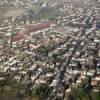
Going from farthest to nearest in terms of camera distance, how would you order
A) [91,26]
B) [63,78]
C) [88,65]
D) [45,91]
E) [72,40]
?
[91,26], [72,40], [88,65], [63,78], [45,91]

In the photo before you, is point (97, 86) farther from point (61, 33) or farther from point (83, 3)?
point (83, 3)

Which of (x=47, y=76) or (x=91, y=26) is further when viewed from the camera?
(x=91, y=26)

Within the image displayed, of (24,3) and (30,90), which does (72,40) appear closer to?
(30,90)

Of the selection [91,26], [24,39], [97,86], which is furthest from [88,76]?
[91,26]

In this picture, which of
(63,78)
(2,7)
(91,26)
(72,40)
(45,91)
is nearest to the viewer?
(45,91)

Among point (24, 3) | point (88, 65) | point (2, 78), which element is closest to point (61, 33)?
point (88, 65)

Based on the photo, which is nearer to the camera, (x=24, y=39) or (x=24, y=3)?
(x=24, y=39)
